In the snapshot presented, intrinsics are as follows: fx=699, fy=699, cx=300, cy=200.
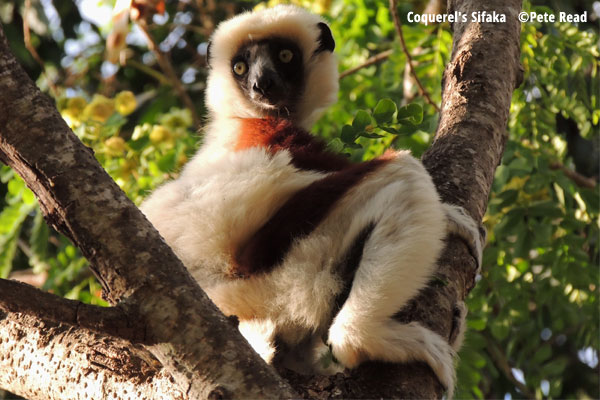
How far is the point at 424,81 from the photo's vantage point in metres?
5.90

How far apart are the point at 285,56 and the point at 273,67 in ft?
0.64

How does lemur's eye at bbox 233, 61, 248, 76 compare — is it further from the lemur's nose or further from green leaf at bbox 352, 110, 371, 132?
green leaf at bbox 352, 110, 371, 132

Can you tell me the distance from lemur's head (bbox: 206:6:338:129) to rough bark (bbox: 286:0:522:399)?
99 cm

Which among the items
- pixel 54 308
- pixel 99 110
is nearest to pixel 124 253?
pixel 54 308

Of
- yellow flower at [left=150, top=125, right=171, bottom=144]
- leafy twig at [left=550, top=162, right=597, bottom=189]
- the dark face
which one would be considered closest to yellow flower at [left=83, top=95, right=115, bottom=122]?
yellow flower at [left=150, top=125, right=171, bottom=144]

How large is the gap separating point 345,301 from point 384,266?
0.94 ft

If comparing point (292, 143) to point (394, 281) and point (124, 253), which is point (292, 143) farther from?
point (124, 253)

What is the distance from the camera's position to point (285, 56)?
15.7 ft

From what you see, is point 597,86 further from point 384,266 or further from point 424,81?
point 384,266

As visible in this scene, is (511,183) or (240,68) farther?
(511,183)

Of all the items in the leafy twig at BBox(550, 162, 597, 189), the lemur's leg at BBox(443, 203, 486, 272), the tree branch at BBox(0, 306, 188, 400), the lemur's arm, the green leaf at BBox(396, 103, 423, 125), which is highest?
the green leaf at BBox(396, 103, 423, 125)

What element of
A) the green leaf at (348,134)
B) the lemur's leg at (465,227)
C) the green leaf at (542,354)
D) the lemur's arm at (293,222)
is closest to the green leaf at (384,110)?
the green leaf at (348,134)

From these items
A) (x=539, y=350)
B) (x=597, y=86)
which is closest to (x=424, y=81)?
(x=597, y=86)

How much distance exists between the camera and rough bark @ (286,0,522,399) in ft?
8.33
